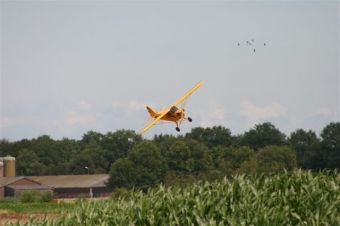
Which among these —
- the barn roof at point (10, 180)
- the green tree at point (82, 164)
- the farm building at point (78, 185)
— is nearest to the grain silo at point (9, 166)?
the farm building at point (78, 185)

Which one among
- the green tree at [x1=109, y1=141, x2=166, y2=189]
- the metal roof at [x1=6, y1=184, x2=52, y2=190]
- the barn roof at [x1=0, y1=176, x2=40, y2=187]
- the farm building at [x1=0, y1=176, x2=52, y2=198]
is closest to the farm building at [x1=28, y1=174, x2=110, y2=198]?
the barn roof at [x1=0, y1=176, x2=40, y2=187]

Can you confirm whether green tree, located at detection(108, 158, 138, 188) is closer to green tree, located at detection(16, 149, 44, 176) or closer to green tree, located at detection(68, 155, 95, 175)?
green tree, located at detection(68, 155, 95, 175)

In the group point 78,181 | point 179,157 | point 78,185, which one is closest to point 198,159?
point 179,157

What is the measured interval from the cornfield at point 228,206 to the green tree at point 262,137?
12661 centimetres

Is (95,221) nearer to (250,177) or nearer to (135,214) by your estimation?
(135,214)

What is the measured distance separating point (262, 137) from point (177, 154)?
2684 cm

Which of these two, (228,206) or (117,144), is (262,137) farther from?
(228,206)

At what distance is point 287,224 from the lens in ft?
72.4

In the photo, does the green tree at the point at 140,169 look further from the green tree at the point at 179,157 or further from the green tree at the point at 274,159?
the green tree at the point at 274,159

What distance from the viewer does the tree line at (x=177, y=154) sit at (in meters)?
120

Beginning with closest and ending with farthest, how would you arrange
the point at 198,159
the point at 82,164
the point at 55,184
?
the point at 198,159
the point at 55,184
the point at 82,164

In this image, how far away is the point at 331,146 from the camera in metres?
131

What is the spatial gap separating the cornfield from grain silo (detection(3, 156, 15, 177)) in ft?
401

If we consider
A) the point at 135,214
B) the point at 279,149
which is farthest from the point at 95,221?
the point at 279,149
